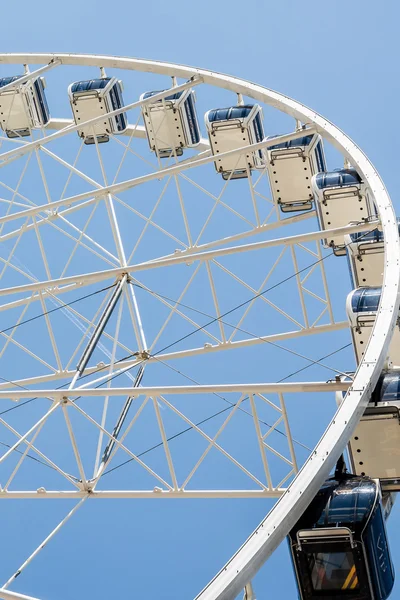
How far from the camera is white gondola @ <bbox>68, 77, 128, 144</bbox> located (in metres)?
30.3

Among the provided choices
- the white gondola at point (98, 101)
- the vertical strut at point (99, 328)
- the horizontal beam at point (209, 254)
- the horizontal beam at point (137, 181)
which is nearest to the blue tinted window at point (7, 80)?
the white gondola at point (98, 101)

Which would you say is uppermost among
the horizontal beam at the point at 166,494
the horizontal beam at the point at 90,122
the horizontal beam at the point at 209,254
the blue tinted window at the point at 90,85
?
the blue tinted window at the point at 90,85

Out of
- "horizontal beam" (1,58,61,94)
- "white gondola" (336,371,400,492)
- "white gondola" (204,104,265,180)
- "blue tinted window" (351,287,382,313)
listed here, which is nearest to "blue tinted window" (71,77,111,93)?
"horizontal beam" (1,58,61,94)

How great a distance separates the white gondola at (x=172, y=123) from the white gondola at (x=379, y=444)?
44.6ft

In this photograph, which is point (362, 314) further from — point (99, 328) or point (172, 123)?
point (172, 123)

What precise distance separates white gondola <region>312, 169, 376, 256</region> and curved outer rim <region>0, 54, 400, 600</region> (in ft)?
2.55

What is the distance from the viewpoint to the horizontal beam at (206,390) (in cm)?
1800

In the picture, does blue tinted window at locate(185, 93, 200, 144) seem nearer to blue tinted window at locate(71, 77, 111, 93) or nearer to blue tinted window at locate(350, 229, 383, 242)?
blue tinted window at locate(71, 77, 111, 93)

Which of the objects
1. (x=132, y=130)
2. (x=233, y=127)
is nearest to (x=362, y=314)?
(x=233, y=127)

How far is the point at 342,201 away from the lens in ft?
78.4

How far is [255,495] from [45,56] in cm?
1514

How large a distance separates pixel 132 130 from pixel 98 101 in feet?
4.31

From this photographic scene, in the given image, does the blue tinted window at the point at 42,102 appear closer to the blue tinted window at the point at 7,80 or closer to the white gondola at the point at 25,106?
the white gondola at the point at 25,106

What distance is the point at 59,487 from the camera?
4641 cm
